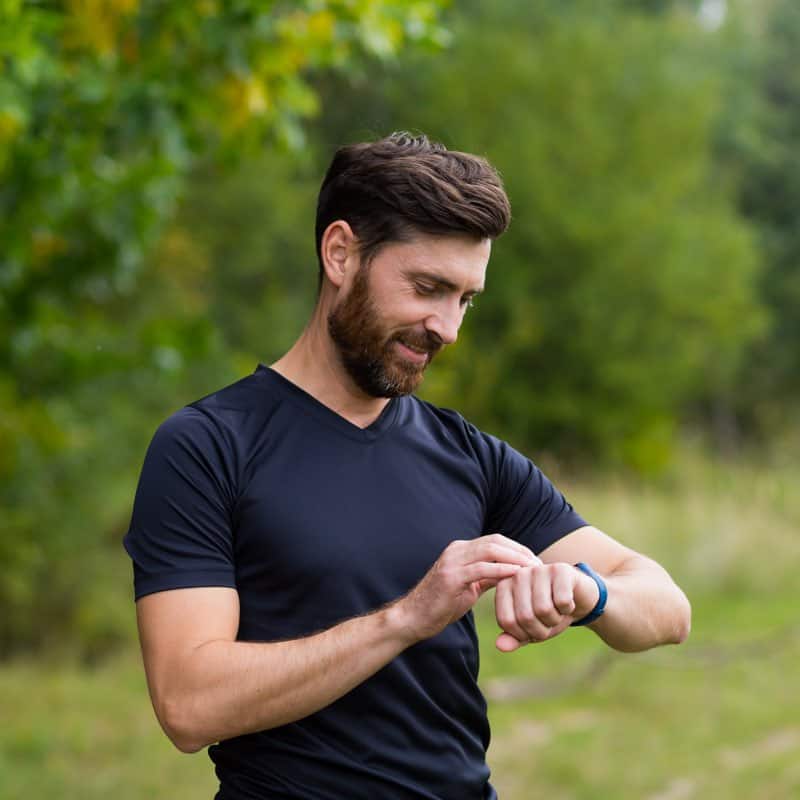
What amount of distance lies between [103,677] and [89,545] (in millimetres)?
1084

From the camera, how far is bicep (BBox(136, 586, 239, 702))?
232 cm

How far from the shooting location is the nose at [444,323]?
2551 millimetres

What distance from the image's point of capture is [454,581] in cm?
227

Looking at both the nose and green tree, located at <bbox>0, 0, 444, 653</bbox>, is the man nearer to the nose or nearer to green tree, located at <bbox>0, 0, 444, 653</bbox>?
the nose

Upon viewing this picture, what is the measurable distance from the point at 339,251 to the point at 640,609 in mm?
902

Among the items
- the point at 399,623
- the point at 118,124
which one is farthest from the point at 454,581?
the point at 118,124

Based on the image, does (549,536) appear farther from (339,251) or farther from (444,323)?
(339,251)

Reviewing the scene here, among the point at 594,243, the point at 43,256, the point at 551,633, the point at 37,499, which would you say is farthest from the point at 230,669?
the point at 594,243

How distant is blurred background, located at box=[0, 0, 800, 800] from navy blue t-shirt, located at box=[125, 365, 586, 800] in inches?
38.0

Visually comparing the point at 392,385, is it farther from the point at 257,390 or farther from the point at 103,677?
the point at 103,677

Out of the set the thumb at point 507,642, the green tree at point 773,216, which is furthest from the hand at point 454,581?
the green tree at point 773,216

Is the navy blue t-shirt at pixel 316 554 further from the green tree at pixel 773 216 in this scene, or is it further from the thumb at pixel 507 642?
the green tree at pixel 773 216

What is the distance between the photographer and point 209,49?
5.41 meters

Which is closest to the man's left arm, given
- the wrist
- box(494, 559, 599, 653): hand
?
box(494, 559, 599, 653): hand
